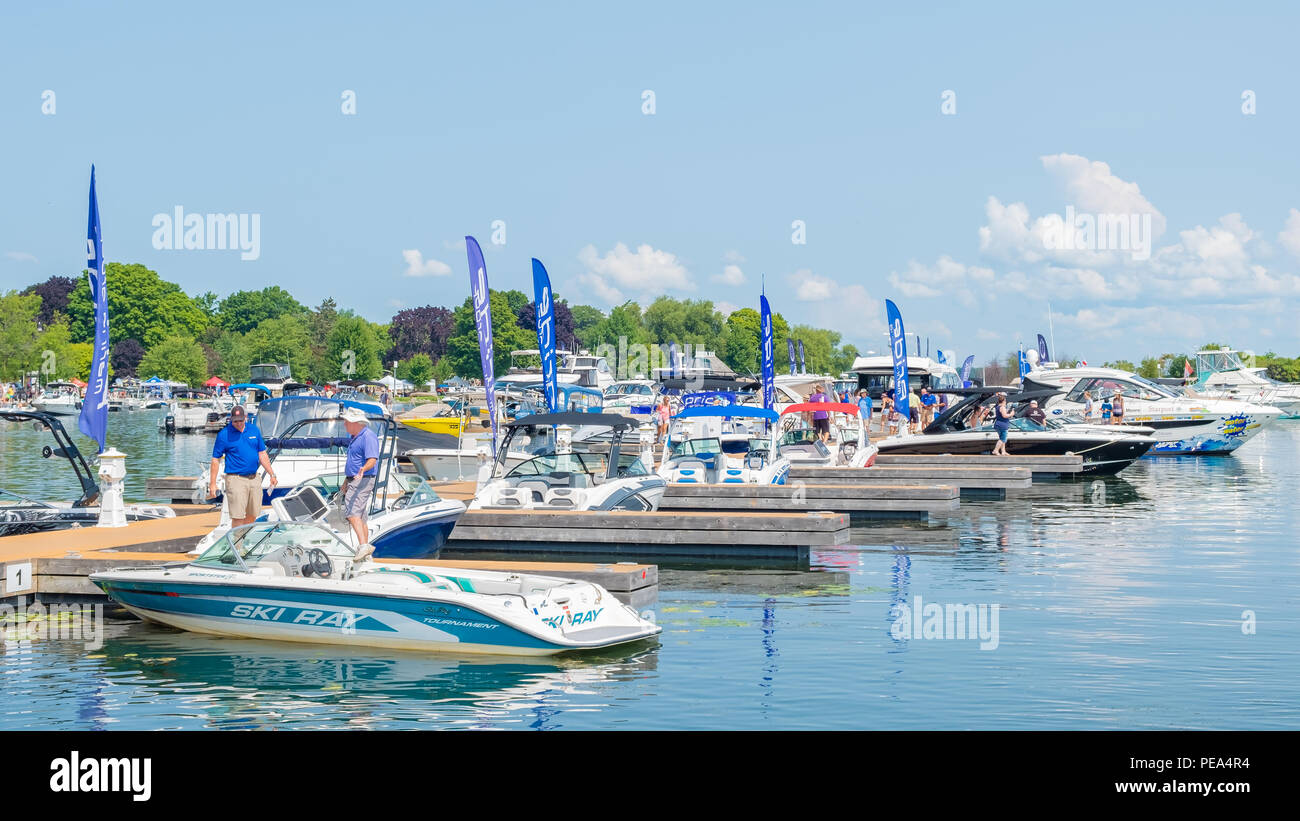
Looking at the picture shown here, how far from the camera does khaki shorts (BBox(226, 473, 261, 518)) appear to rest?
1558 cm

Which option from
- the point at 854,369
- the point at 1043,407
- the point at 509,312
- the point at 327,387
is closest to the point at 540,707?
the point at 1043,407

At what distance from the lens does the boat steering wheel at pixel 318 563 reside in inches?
513

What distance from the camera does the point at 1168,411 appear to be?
40875 millimetres

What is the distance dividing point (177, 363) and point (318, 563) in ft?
402

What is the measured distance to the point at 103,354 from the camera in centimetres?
1686

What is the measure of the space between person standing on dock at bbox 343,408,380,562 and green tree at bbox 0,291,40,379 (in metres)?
101

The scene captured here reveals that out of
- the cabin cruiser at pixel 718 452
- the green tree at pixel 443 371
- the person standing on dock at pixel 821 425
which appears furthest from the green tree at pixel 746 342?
the cabin cruiser at pixel 718 452

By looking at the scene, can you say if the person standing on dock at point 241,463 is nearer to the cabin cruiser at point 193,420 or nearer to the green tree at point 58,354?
the cabin cruiser at point 193,420

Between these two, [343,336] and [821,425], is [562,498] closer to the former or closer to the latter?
[821,425]

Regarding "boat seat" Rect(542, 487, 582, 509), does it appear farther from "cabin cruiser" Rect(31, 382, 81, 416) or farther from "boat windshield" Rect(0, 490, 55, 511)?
"cabin cruiser" Rect(31, 382, 81, 416)

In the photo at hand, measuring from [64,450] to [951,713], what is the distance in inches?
482

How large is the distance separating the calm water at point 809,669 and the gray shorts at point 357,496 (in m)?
1.98
